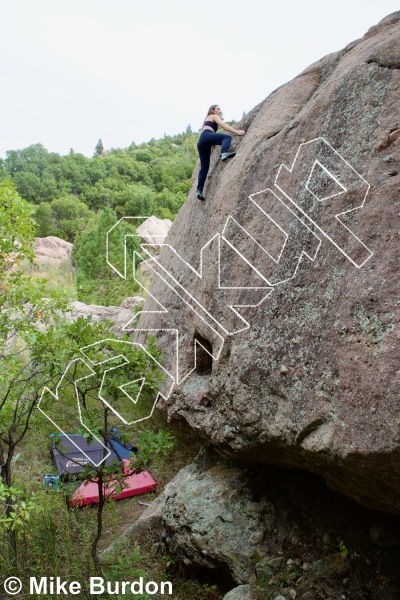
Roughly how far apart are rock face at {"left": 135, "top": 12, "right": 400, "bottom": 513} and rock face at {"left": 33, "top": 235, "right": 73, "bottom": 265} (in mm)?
16544

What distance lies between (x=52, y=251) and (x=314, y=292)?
65.6 feet

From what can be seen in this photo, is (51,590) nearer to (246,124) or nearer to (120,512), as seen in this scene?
(120,512)

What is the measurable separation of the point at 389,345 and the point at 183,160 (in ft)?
171

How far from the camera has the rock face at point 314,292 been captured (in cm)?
264

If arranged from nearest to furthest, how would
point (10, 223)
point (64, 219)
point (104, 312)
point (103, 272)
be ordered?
1. point (10, 223)
2. point (104, 312)
3. point (103, 272)
4. point (64, 219)

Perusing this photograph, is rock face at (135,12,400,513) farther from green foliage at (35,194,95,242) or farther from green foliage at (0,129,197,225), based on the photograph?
green foliage at (0,129,197,225)

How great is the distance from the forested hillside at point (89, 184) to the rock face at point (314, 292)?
31.0 metres

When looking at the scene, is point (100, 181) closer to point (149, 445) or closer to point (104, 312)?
point (104, 312)

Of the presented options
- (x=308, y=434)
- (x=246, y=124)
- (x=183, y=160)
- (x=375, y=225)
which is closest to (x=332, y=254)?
(x=375, y=225)

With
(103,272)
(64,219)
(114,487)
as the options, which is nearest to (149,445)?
(114,487)

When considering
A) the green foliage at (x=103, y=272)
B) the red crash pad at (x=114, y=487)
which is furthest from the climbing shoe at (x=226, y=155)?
the green foliage at (x=103, y=272)

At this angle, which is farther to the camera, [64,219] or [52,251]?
[64,219]

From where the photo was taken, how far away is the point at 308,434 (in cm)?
294

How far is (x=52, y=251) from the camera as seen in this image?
21484mm
